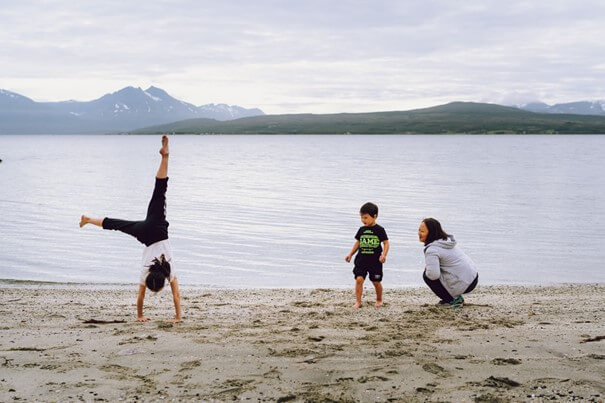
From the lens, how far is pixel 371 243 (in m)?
9.91

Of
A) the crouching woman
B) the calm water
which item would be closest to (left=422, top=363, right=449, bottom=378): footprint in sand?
the crouching woman

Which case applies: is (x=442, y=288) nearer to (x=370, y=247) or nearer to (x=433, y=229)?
(x=433, y=229)

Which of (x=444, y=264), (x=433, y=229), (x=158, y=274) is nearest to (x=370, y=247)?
(x=433, y=229)

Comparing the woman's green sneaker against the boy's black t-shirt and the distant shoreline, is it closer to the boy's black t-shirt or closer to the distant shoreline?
the boy's black t-shirt

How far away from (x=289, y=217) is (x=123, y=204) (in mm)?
10954

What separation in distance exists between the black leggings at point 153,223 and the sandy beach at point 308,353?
118 centimetres

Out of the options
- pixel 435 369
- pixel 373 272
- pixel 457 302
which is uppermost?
pixel 373 272

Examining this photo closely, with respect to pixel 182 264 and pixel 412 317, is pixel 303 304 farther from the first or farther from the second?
pixel 182 264

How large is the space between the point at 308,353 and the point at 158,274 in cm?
254


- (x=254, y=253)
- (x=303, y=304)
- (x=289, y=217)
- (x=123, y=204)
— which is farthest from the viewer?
(x=123, y=204)

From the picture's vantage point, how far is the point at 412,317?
8914 millimetres

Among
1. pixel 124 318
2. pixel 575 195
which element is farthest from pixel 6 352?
pixel 575 195

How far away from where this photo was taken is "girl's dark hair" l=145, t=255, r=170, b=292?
8.43 metres

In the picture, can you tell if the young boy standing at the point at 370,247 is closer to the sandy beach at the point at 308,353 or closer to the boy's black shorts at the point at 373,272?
the boy's black shorts at the point at 373,272
